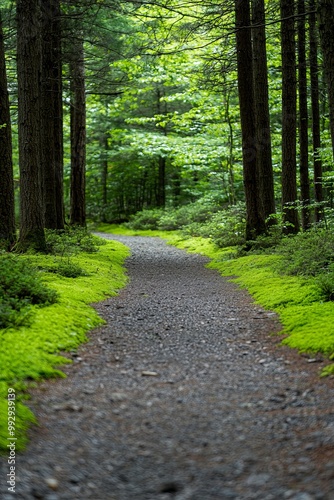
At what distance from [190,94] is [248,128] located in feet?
28.1

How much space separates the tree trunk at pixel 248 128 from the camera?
1274 cm

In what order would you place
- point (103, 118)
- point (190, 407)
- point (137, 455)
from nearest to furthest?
point (137, 455)
point (190, 407)
point (103, 118)

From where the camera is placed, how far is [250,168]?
13.2 metres

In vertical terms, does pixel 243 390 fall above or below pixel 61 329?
below

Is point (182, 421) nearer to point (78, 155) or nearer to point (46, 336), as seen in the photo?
point (46, 336)

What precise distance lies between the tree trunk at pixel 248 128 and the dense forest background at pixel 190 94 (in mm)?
27

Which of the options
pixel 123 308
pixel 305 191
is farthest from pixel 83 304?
pixel 305 191

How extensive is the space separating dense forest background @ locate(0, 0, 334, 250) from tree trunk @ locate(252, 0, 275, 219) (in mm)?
34

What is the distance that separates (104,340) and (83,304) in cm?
144

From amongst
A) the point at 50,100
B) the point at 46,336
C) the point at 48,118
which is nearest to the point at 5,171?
the point at 48,118

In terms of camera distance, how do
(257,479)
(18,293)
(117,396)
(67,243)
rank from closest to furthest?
(257,479) < (117,396) < (18,293) < (67,243)

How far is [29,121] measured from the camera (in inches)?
431

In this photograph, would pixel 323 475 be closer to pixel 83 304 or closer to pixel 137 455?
pixel 137 455

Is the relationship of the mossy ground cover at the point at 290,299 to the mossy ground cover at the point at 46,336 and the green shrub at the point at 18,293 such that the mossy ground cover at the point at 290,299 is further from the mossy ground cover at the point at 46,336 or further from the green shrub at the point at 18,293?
the green shrub at the point at 18,293
